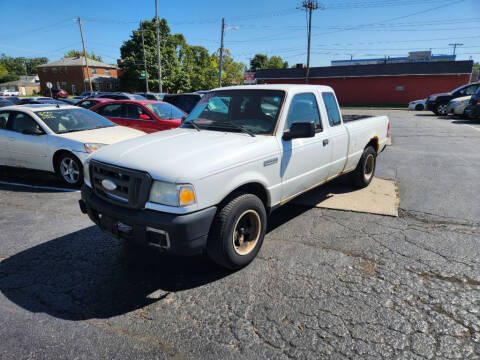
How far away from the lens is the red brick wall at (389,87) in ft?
118

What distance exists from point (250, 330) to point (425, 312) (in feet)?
4.97

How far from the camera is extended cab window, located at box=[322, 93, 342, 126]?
481 cm

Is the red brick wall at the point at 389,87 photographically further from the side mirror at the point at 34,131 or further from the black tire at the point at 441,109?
the side mirror at the point at 34,131

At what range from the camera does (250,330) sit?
8.48ft

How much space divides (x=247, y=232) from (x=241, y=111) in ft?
5.16

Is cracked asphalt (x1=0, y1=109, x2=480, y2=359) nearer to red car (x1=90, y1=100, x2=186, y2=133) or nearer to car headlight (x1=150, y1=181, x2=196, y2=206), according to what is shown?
car headlight (x1=150, y1=181, x2=196, y2=206)

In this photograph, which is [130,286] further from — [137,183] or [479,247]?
[479,247]

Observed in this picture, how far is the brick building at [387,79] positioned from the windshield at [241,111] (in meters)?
38.9

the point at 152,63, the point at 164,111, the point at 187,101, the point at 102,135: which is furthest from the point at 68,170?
the point at 152,63

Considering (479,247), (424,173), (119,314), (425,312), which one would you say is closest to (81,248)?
(119,314)

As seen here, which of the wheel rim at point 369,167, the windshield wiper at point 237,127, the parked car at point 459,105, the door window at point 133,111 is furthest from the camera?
the parked car at point 459,105

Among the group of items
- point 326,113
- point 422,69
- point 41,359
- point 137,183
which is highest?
point 422,69

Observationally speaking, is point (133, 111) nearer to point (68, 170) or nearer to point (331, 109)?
point (68, 170)

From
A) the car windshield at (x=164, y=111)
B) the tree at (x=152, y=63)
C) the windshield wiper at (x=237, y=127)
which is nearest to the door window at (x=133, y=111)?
the car windshield at (x=164, y=111)
